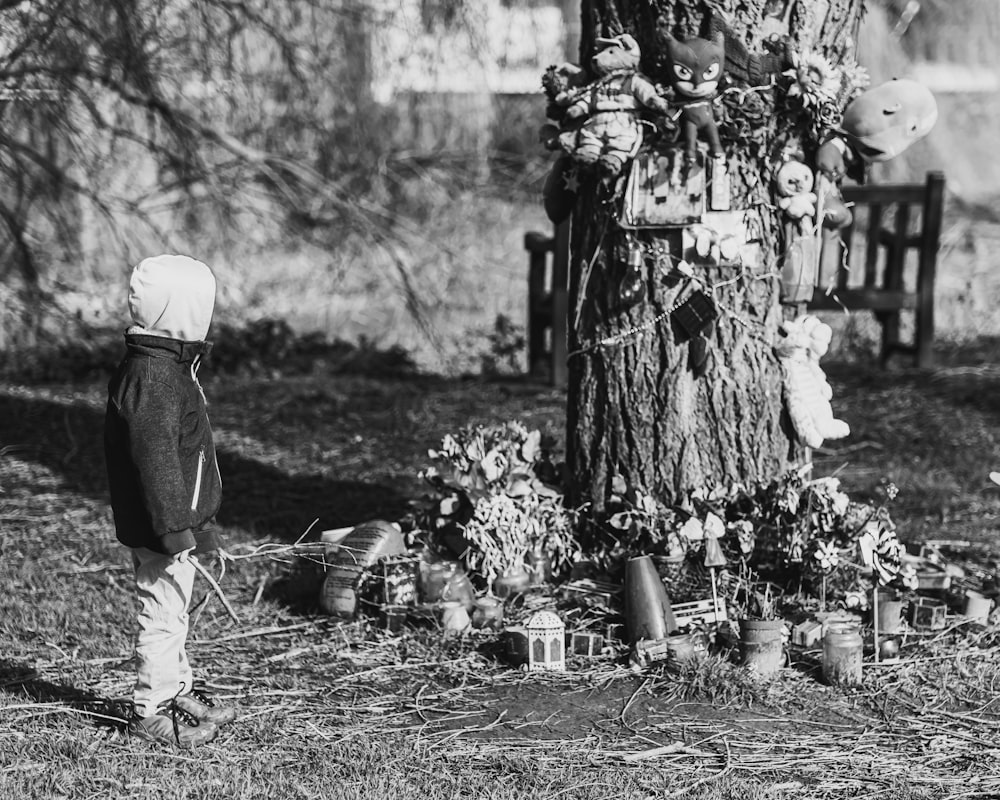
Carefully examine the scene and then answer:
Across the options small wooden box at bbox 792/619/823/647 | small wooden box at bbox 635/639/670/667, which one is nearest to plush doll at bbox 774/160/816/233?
small wooden box at bbox 792/619/823/647

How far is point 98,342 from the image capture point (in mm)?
9203

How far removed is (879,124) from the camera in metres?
4.39

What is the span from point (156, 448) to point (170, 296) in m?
0.41

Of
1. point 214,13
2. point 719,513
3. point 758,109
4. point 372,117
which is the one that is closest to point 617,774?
point 719,513

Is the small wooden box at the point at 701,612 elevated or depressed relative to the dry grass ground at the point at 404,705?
elevated

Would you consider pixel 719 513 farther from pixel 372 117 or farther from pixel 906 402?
pixel 372 117

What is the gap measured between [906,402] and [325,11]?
5.30 meters

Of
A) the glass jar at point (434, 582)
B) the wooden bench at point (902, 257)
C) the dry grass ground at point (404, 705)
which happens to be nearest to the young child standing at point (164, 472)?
the dry grass ground at point (404, 705)

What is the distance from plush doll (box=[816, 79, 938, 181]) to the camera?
14.4 ft

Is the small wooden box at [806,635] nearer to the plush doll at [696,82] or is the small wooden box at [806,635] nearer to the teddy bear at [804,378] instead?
the teddy bear at [804,378]

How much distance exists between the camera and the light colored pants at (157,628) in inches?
136

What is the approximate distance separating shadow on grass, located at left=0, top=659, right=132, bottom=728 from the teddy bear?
247 cm

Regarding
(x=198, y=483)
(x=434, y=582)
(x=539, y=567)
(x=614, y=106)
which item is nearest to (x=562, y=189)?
(x=614, y=106)

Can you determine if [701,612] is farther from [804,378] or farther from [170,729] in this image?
[170,729]
